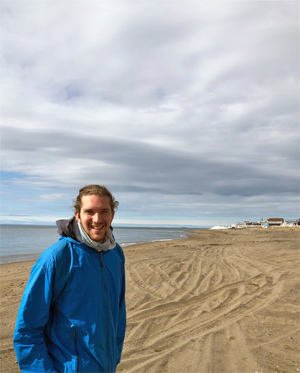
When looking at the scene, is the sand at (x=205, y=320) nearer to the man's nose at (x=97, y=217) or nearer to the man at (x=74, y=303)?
the man at (x=74, y=303)

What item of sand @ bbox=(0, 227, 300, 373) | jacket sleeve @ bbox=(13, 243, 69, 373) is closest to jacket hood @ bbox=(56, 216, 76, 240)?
jacket sleeve @ bbox=(13, 243, 69, 373)

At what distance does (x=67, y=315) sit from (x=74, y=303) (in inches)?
3.9

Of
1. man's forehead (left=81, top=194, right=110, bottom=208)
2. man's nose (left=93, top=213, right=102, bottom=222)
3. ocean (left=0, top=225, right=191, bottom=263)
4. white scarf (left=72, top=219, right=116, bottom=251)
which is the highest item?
man's forehead (left=81, top=194, right=110, bottom=208)

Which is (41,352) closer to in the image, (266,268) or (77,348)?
(77,348)

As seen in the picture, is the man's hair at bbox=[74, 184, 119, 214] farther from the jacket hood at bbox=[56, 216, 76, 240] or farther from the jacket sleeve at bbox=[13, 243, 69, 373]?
the jacket sleeve at bbox=[13, 243, 69, 373]

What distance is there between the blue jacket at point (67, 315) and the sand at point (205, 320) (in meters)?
2.85

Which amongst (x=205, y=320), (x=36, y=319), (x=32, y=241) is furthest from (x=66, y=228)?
(x=32, y=241)

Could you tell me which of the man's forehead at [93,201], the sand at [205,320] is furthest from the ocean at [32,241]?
the man's forehead at [93,201]

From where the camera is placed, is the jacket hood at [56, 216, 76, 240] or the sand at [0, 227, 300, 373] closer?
the jacket hood at [56, 216, 76, 240]

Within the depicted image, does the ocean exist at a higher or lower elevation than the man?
lower

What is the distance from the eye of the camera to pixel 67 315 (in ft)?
7.18

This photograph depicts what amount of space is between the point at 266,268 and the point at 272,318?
18.1 feet

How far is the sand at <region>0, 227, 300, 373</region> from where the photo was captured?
4750 millimetres

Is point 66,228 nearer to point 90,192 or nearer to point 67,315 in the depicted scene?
point 90,192
